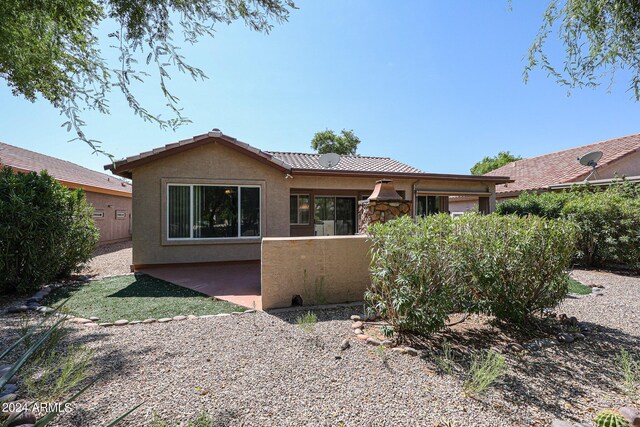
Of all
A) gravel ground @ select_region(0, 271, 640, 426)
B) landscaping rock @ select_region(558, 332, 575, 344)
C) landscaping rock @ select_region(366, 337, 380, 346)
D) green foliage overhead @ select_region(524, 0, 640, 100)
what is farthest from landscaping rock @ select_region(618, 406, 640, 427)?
green foliage overhead @ select_region(524, 0, 640, 100)

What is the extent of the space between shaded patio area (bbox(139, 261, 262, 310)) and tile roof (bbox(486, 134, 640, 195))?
14.9 meters

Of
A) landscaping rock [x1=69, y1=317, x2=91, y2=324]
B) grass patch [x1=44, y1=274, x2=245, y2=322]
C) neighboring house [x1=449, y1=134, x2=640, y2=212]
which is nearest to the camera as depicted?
landscaping rock [x1=69, y1=317, x2=91, y2=324]

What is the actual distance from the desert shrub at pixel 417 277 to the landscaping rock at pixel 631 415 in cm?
174

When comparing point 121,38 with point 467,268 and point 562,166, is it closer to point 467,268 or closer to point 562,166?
point 467,268

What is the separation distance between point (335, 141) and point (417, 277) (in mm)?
33419

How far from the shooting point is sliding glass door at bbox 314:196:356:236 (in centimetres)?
1412

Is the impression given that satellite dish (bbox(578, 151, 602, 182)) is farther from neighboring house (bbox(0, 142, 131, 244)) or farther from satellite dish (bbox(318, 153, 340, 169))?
neighboring house (bbox(0, 142, 131, 244))

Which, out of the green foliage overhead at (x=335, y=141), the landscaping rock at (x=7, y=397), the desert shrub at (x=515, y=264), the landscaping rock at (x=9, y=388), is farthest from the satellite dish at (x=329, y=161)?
the green foliage overhead at (x=335, y=141)

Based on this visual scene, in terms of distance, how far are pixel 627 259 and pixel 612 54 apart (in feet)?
23.6

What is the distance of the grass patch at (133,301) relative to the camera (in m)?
5.46

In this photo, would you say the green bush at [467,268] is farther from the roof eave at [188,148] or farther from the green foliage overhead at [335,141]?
the green foliage overhead at [335,141]

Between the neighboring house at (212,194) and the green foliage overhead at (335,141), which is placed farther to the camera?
the green foliage overhead at (335,141)

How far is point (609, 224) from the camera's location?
29.8 feet

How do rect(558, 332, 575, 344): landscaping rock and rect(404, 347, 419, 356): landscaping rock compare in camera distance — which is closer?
rect(404, 347, 419, 356): landscaping rock
